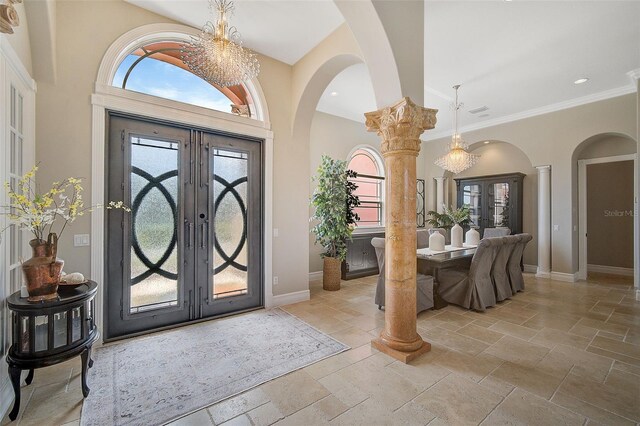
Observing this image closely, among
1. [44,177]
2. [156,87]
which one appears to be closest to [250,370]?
[44,177]

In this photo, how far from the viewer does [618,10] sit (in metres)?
2.97

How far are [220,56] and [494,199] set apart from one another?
21.7 ft

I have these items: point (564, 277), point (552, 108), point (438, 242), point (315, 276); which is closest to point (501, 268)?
point (438, 242)

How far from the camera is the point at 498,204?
6.54m

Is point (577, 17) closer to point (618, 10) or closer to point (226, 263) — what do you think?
point (618, 10)

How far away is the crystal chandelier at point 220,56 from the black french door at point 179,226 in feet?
3.27

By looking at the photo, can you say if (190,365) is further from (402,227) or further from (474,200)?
(474,200)

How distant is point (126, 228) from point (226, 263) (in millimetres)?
1196

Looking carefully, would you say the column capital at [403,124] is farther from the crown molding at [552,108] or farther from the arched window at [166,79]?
the crown molding at [552,108]

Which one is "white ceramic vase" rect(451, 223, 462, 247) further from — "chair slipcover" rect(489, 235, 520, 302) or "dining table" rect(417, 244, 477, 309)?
"chair slipcover" rect(489, 235, 520, 302)

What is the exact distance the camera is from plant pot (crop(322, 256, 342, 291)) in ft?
16.0

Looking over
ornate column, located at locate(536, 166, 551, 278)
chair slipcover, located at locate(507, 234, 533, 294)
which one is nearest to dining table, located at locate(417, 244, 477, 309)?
chair slipcover, located at locate(507, 234, 533, 294)

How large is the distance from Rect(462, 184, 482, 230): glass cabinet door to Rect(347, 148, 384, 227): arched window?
2.18 m

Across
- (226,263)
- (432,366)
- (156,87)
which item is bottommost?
(432,366)
